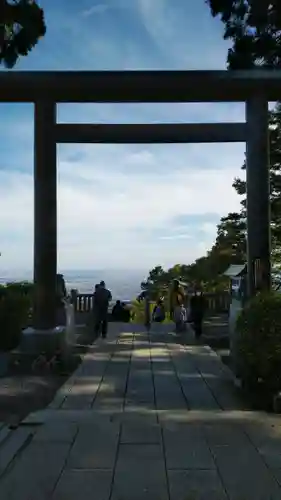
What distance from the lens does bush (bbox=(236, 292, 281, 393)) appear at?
698 cm

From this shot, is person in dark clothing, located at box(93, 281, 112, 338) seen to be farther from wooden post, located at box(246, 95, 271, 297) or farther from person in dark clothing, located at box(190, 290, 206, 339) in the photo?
wooden post, located at box(246, 95, 271, 297)

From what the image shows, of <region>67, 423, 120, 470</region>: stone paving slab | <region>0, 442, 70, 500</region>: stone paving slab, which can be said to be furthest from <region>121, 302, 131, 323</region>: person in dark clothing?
<region>0, 442, 70, 500</region>: stone paving slab

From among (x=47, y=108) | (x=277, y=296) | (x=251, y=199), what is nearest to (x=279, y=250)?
(x=251, y=199)

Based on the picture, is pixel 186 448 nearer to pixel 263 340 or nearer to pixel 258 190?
pixel 263 340

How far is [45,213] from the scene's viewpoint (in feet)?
35.1

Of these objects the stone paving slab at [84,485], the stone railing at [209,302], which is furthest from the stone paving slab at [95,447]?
the stone railing at [209,302]

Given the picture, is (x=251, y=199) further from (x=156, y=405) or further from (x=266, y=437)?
(x=266, y=437)

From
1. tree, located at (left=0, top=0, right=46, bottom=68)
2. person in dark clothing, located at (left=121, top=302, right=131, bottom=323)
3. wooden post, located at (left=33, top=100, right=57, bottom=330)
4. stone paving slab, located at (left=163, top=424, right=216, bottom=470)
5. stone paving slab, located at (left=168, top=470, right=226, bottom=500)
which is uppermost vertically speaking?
tree, located at (left=0, top=0, right=46, bottom=68)

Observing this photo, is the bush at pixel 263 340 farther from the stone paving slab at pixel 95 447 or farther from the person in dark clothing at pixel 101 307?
the person in dark clothing at pixel 101 307

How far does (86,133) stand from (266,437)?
6.99 meters

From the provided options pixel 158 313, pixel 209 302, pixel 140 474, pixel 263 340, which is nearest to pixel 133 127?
pixel 263 340

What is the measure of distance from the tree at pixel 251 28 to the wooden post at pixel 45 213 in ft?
10.4

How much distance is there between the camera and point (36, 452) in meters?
4.76

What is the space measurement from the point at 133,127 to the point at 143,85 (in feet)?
3.75
